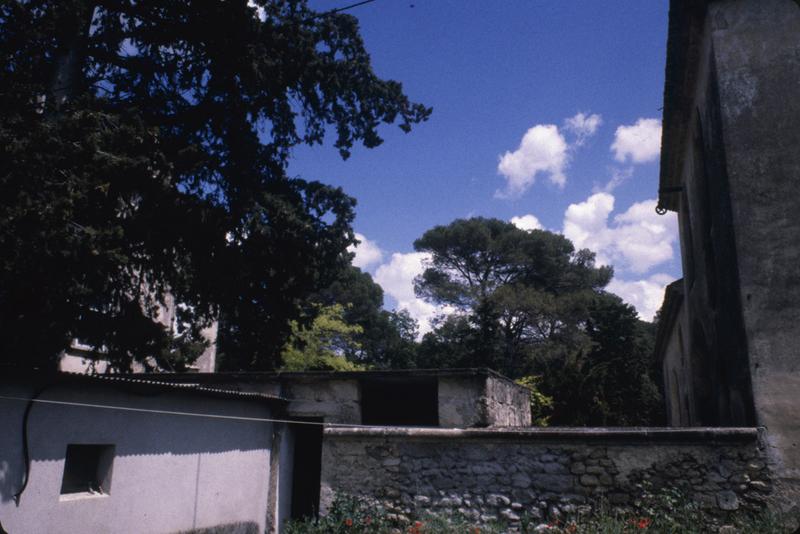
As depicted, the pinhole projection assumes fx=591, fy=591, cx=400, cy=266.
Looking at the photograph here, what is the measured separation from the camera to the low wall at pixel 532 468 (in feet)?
25.9

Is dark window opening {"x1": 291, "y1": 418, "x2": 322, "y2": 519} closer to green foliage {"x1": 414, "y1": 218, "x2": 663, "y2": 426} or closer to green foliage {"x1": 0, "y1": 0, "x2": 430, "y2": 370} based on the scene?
green foliage {"x1": 0, "y1": 0, "x2": 430, "y2": 370}

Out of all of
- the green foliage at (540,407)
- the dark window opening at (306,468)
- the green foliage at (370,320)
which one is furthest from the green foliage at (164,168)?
the green foliage at (370,320)

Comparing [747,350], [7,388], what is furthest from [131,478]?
[747,350]

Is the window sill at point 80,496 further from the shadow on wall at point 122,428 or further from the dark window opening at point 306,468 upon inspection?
the dark window opening at point 306,468

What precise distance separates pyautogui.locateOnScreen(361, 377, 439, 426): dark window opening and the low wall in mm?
3609

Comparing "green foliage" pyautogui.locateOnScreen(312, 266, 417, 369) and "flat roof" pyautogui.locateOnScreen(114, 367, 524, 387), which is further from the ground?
"green foliage" pyautogui.locateOnScreen(312, 266, 417, 369)

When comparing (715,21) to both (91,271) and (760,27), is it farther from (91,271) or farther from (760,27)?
(91,271)

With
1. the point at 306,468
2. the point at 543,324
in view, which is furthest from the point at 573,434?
the point at 543,324

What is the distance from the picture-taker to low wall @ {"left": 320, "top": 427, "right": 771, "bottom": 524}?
311 inches

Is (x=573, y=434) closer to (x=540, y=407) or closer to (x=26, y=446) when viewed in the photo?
(x=26, y=446)

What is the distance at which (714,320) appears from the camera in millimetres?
9773

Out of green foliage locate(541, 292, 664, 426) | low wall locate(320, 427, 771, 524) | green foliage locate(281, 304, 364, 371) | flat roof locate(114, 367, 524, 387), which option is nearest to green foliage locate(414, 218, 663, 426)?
green foliage locate(541, 292, 664, 426)

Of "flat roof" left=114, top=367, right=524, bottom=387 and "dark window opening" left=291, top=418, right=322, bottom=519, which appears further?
"dark window opening" left=291, top=418, right=322, bottom=519

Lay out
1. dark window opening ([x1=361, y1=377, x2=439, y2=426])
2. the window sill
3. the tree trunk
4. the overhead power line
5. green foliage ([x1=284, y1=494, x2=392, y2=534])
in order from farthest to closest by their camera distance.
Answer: dark window opening ([x1=361, y1=377, x2=439, y2=426])
the tree trunk
green foliage ([x1=284, y1=494, x2=392, y2=534])
the window sill
the overhead power line
